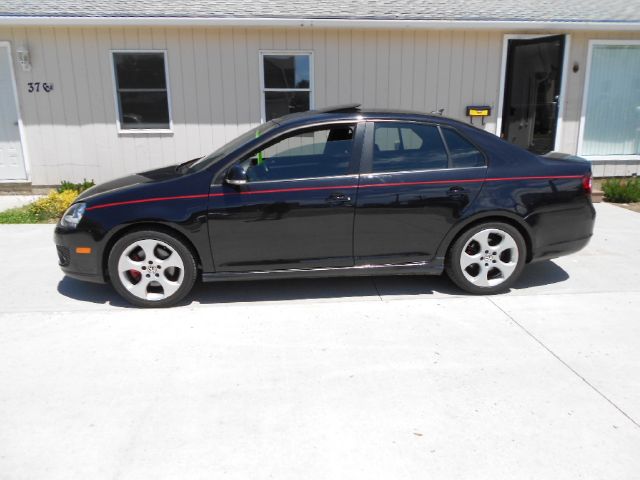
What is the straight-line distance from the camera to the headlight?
4.20m

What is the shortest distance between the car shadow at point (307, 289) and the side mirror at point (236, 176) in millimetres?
1082

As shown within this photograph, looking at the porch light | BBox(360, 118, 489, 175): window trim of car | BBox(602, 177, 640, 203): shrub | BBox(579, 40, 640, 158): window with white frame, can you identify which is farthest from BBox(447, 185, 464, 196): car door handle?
the porch light

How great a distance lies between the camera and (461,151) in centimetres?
436

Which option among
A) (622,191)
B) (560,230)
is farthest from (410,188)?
(622,191)

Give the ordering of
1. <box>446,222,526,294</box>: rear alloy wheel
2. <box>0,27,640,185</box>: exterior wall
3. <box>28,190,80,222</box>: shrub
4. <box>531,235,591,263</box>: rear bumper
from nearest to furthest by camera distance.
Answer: <box>446,222,526,294</box>: rear alloy wheel, <box>531,235,591,263</box>: rear bumper, <box>28,190,80,222</box>: shrub, <box>0,27,640,185</box>: exterior wall

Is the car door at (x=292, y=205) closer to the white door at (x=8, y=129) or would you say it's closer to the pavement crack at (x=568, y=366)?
the pavement crack at (x=568, y=366)

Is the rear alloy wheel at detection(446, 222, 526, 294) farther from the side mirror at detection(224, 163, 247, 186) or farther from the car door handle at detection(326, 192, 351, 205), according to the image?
the side mirror at detection(224, 163, 247, 186)

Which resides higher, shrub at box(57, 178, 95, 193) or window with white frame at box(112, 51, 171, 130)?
window with white frame at box(112, 51, 171, 130)

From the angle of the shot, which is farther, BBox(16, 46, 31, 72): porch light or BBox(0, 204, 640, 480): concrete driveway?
BBox(16, 46, 31, 72): porch light

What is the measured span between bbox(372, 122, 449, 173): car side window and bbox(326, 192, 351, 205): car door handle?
34 centimetres

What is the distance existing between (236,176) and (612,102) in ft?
27.0

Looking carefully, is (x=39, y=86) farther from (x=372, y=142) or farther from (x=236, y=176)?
(x=372, y=142)

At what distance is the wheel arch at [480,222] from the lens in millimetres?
4348

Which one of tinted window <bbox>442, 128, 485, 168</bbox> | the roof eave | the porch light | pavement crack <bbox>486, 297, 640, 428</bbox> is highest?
the roof eave
